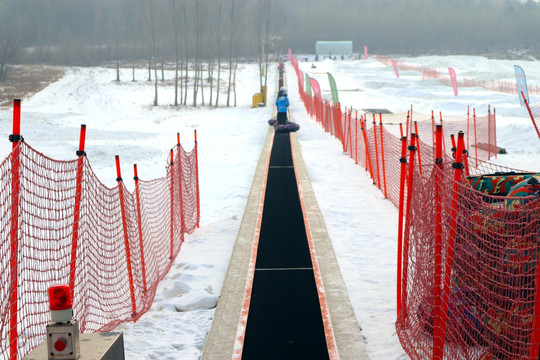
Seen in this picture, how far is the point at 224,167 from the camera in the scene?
22.6 metres

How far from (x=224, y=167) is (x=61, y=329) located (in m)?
18.6

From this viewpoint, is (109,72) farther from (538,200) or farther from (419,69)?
(538,200)

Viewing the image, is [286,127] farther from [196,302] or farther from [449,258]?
[449,258]

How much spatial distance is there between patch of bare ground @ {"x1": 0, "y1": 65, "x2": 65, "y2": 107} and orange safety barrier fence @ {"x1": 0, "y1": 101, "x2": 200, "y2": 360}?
46.6 m

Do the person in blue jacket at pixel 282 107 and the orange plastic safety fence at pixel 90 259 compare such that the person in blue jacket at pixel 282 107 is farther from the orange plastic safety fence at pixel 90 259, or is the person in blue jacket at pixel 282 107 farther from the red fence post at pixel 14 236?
the red fence post at pixel 14 236

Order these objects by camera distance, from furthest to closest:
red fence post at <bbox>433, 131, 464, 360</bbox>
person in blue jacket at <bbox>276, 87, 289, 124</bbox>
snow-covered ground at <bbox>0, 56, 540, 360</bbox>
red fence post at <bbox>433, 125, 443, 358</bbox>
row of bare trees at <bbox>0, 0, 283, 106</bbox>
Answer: row of bare trees at <bbox>0, 0, 283, 106</bbox> < person in blue jacket at <bbox>276, 87, 289, 124</bbox> < snow-covered ground at <bbox>0, 56, 540, 360</bbox> < red fence post at <bbox>433, 125, 443, 358</bbox> < red fence post at <bbox>433, 131, 464, 360</bbox>

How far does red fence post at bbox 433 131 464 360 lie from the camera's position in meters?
5.45

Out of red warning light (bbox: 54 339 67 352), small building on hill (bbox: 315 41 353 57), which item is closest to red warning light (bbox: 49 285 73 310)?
red warning light (bbox: 54 339 67 352)

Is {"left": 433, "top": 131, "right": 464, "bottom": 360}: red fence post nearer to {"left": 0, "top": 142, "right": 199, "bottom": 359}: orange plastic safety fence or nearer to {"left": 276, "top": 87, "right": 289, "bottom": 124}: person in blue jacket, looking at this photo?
{"left": 0, "top": 142, "right": 199, "bottom": 359}: orange plastic safety fence

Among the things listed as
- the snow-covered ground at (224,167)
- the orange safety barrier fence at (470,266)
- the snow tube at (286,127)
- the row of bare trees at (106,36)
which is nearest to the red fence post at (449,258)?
the orange safety barrier fence at (470,266)

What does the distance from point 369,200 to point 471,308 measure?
29.9ft

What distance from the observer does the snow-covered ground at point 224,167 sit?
7871 mm

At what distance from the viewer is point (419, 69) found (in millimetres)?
89562

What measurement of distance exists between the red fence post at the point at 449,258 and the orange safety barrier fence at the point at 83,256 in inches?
128
